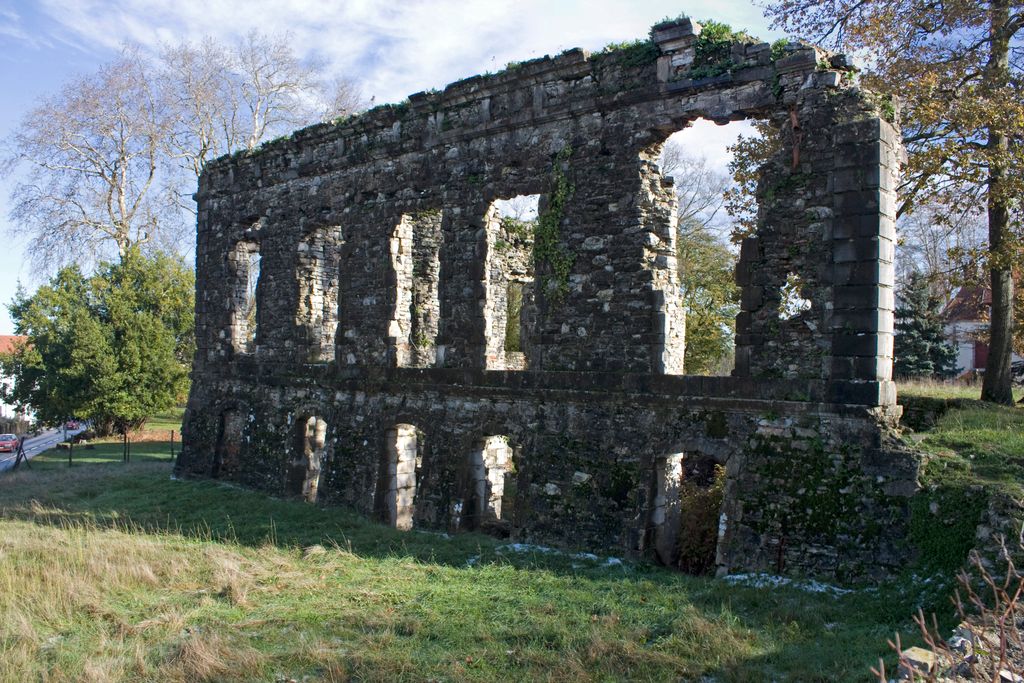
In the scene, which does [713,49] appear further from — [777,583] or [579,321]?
[777,583]

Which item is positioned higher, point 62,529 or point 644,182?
point 644,182

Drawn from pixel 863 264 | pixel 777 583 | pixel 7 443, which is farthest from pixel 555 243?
pixel 7 443

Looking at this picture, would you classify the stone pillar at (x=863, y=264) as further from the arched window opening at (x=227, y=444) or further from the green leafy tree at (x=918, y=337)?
the green leafy tree at (x=918, y=337)

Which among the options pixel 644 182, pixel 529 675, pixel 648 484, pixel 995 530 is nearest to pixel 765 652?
pixel 529 675

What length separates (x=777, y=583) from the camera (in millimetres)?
9086

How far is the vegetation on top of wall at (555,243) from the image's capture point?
12.1 m

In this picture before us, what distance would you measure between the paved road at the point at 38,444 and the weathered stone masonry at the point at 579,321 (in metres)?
15.0

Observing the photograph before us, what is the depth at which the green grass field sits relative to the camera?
22.6 feet

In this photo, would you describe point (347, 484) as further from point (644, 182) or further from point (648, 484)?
point (644, 182)

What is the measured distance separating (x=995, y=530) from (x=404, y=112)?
11511mm

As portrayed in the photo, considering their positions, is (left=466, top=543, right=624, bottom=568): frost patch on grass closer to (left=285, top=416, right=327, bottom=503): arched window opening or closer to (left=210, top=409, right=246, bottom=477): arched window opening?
(left=285, top=416, right=327, bottom=503): arched window opening

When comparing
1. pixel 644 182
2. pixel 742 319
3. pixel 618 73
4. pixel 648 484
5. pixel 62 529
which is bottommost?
pixel 62 529

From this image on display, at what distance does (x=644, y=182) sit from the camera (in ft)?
37.4

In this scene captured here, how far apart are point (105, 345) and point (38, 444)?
10922 mm
